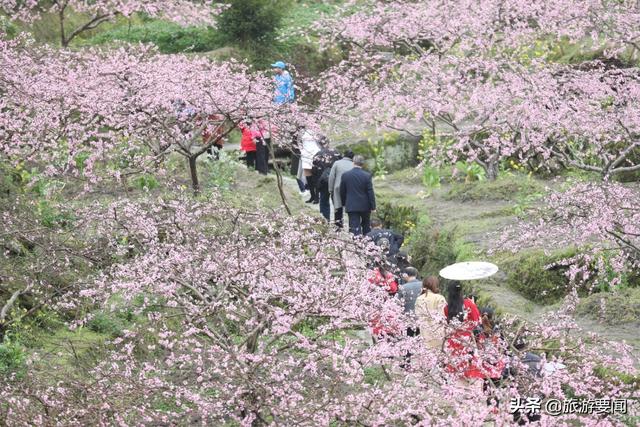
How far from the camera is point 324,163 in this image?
57.1ft

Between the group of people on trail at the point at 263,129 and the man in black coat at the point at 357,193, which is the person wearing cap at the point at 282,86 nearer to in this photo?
the group of people on trail at the point at 263,129

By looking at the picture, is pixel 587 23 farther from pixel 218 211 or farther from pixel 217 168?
pixel 218 211

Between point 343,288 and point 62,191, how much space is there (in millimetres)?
6899

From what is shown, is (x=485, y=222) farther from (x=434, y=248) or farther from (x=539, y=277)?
(x=539, y=277)

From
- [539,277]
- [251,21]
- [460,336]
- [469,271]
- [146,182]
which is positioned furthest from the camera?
[251,21]

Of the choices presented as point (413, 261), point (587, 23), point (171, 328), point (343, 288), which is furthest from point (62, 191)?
point (587, 23)

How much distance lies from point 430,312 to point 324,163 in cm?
750

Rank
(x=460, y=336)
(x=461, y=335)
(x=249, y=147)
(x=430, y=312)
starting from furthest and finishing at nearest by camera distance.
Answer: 1. (x=249, y=147)
2. (x=430, y=312)
3. (x=461, y=335)
4. (x=460, y=336)

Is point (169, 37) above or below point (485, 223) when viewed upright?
above

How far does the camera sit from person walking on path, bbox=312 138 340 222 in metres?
16.9

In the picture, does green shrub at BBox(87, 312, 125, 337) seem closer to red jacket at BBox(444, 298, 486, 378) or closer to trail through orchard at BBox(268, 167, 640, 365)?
red jacket at BBox(444, 298, 486, 378)

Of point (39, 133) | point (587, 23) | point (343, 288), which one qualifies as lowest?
point (343, 288)

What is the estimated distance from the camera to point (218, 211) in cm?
1294

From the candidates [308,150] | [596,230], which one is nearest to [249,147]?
[308,150]
